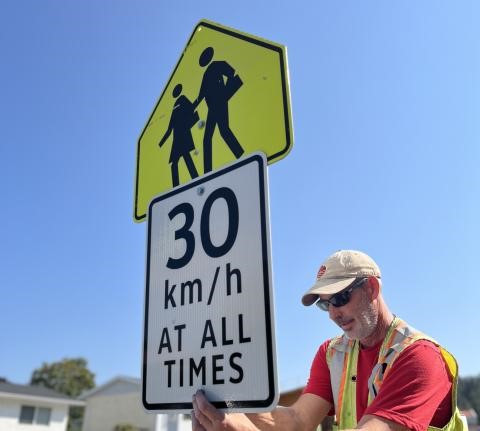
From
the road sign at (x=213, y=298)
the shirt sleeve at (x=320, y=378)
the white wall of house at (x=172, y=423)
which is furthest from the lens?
the white wall of house at (x=172, y=423)

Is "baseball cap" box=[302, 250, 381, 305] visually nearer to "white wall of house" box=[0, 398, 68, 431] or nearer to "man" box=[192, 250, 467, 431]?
"man" box=[192, 250, 467, 431]

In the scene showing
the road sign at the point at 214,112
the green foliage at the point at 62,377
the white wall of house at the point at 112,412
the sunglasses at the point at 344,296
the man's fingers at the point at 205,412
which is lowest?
the man's fingers at the point at 205,412

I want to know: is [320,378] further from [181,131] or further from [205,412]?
[181,131]

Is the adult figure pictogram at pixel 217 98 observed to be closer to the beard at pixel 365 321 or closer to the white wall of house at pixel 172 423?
the beard at pixel 365 321

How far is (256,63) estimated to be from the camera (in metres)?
2.52

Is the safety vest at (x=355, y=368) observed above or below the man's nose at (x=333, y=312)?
below

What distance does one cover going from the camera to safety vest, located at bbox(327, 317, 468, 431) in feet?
7.82

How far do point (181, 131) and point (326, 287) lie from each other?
1.22 metres

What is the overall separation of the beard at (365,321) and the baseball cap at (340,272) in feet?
0.51

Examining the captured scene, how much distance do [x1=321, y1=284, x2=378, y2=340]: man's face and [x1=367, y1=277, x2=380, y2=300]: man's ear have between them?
46 mm

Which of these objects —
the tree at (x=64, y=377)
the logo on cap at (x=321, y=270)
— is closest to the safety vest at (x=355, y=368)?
the logo on cap at (x=321, y=270)

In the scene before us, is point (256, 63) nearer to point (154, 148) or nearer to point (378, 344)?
point (154, 148)

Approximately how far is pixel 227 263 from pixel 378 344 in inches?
48.2

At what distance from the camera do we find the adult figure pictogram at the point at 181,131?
2.66 metres
